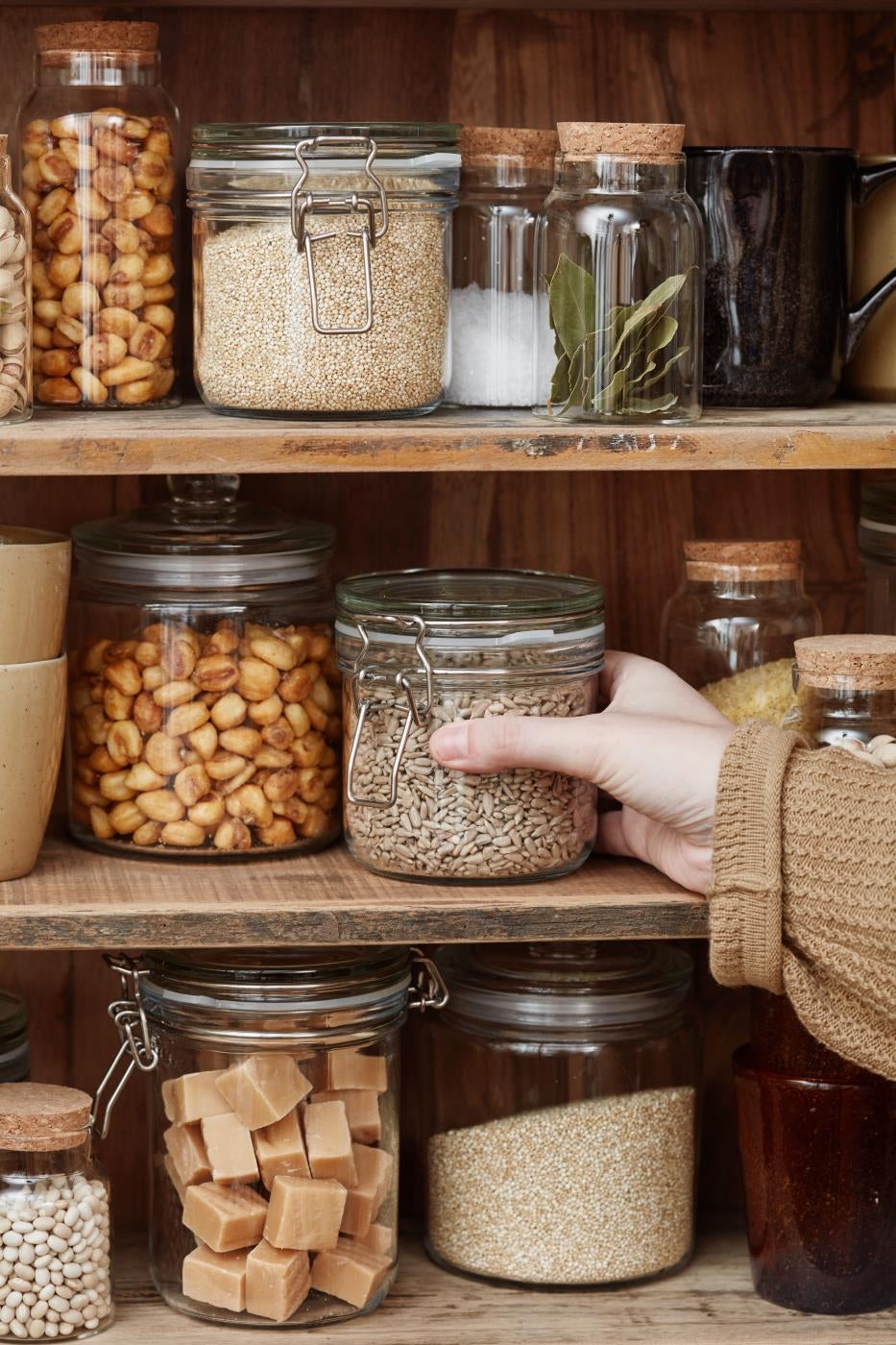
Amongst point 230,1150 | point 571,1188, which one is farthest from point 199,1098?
point 571,1188

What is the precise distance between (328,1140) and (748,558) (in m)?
0.46

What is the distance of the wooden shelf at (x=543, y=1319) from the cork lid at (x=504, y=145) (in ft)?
2.43

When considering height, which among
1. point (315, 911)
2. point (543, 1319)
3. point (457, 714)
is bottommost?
point (543, 1319)

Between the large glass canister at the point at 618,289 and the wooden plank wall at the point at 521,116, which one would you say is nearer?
A: the large glass canister at the point at 618,289

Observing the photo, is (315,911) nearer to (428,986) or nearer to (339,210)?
(428,986)

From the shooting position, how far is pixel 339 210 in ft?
3.40

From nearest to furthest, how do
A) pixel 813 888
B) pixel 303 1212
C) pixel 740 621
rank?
1. pixel 813 888
2. pixel 303 1212
3. pixel 740 621

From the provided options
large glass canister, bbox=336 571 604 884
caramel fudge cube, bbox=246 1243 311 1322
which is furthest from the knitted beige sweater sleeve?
caramel fudge cube, bbox=246 1243 311 1322

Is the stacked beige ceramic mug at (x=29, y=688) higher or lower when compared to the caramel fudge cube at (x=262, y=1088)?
higher

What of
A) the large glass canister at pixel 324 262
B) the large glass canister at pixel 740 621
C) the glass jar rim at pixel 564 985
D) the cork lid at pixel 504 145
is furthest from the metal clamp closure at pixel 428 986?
the cork lid at pixel 504 145

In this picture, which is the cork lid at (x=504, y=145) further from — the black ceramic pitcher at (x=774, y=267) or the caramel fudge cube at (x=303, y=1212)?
the caramel fudge cube at (x=303, y=1212)

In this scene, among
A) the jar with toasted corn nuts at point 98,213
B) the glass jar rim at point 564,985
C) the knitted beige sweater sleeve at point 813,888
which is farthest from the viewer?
the glass jar rim at point 564,985

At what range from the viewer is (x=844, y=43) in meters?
1.29

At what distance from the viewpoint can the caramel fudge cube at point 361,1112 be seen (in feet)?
3.76
